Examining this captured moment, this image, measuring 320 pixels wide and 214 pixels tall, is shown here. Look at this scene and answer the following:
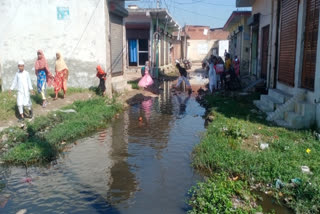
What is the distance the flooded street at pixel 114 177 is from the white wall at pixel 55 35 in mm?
4784

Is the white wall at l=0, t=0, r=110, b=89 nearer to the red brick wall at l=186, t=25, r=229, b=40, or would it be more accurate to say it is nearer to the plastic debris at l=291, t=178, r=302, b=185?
the plastic debris at l=291, t=178, r=302, b=185

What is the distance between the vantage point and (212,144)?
614 cm

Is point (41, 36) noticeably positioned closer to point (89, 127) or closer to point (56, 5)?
point (56, 5)

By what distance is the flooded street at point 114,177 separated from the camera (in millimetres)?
4340

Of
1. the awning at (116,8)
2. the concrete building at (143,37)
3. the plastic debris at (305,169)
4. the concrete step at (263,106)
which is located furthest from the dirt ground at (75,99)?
the plastic debris at (305,169)

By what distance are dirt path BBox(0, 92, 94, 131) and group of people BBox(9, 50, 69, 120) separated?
198 mm

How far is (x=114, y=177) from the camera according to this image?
529cm

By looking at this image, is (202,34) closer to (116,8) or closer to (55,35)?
(116,8)

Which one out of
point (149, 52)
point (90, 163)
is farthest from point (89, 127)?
point (149, 52)

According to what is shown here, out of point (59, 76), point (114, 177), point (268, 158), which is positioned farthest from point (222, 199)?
point (59, 76)

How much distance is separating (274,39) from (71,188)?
8.82m

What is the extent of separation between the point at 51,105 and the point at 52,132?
10.5ft

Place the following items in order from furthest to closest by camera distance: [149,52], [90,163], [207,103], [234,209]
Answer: [149,52] < [207,103] < [90,163] < [234,209]

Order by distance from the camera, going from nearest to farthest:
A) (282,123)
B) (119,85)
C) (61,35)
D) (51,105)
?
1. (282,123)
2. (51,105)
3. (61,35)
4. (119,85)
